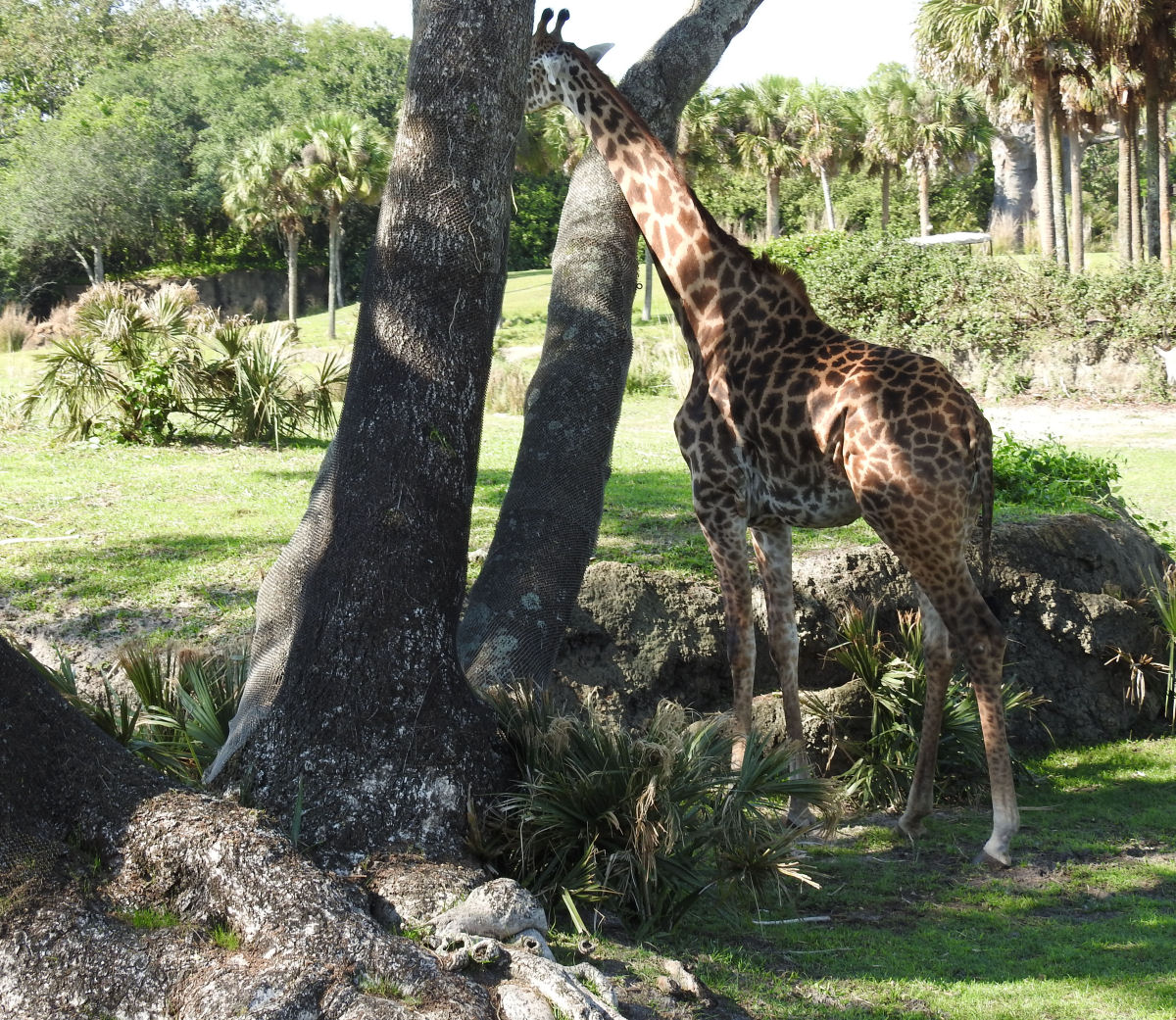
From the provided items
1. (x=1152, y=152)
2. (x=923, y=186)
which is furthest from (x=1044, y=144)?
(x=923, y=186)

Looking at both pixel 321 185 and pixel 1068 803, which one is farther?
pixel 321 185

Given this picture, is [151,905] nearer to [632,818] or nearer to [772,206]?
[632,818]

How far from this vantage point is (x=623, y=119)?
732 cm

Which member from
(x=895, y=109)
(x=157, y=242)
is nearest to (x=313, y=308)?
(x=157, y=242)

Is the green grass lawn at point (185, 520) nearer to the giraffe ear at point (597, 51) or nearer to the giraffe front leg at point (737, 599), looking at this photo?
the giraffe front leg at point (737, 599)

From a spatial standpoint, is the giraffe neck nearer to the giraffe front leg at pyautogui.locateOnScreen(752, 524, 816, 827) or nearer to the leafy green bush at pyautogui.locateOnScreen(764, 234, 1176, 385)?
the giraffe front leg at pyautogui.locateOnScreen(752, 524, 816, 827)

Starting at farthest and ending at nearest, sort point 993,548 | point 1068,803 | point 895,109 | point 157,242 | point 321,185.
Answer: point 157,242, point 895,109, point 321,185, point 993,548, point 1068,803

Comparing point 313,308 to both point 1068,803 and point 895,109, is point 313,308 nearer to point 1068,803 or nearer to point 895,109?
point 895,109

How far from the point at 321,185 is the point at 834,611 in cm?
4257

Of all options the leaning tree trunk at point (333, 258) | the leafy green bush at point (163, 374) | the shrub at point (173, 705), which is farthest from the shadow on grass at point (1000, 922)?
the leaning tree trunk at point (333, 258)

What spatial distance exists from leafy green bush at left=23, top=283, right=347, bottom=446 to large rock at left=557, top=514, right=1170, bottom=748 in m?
9.23

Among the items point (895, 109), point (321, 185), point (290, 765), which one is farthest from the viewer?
point (895, 109)

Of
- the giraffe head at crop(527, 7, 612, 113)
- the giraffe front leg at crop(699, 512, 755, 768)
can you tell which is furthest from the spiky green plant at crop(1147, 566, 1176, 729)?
the giraffe head at crop(527, 7, 612, 113)

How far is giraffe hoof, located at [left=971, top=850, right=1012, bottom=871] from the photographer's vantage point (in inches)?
257
